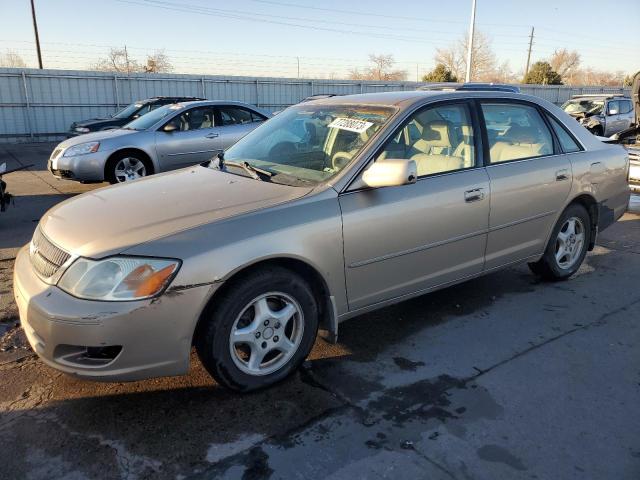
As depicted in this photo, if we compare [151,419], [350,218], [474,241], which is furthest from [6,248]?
[474,241]

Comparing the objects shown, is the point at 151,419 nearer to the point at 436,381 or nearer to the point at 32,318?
the point at 32,318

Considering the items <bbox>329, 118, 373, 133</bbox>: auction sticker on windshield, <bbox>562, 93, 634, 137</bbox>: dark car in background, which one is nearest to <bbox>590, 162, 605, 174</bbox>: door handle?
<bbox>329, 118, 373, 133</bbox>: auction sticker on windshield

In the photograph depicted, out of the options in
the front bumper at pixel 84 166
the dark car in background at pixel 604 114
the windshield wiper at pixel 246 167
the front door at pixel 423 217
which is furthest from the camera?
the dark car in background at pixel 604 114

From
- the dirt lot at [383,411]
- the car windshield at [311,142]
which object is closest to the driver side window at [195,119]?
the car windshield at [311,142]

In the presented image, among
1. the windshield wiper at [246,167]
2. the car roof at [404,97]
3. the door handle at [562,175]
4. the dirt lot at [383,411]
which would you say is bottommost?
the dirt lot at [383,411]

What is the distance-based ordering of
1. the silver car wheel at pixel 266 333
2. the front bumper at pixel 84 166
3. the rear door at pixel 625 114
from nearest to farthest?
the silver car wheel at pixel 266 333 → the front bumper at pixel 84 166 → the rear door at pixel 625 114

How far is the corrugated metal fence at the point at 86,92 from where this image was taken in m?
18.7

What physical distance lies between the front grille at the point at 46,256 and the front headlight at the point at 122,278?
0.64ft

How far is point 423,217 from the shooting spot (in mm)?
3488

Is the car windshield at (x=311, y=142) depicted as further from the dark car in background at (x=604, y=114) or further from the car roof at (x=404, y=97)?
the dark car in background at (x=604, y=114)

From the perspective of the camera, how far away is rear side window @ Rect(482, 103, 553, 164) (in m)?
4.05

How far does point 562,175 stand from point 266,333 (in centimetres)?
291

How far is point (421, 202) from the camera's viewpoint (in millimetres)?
3482

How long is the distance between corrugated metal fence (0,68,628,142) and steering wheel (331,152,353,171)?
18.8 metres
